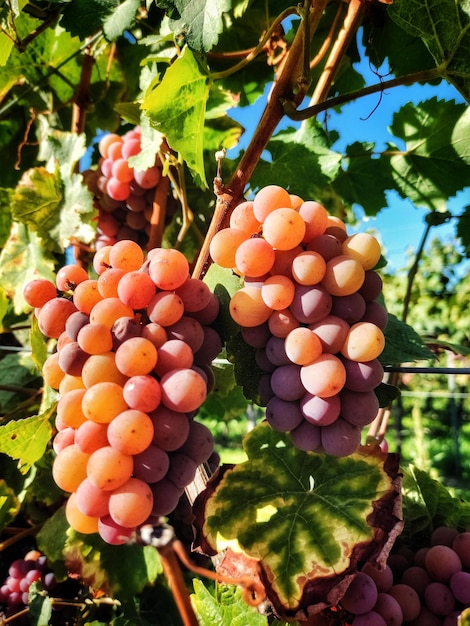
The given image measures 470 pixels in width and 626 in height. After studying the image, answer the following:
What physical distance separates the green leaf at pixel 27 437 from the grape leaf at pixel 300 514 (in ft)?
0.96

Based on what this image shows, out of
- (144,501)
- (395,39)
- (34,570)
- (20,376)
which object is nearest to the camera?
(144,501)

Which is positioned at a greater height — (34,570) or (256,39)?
(256,39)

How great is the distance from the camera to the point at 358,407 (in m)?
0.62

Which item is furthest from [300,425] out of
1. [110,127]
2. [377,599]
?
[110,127]

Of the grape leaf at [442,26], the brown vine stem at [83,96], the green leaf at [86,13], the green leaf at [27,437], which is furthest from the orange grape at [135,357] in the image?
the brown vine stem at [83,96]

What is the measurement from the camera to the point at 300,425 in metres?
0.65

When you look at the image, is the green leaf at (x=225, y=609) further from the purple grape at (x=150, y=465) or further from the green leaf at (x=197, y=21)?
the green leaf at (x=197, y=21)

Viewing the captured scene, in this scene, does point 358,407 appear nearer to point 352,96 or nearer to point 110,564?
point 352,96

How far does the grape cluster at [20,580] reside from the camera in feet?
3.70

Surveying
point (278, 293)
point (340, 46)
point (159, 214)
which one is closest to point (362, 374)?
point (278, 293)

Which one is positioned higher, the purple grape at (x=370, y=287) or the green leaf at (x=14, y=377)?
the purple grape at (x=370, y=287)

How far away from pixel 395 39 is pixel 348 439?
0.88 meters

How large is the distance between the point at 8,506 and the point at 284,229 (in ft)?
3.06

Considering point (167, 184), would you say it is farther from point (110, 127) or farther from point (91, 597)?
point (91, 597)
